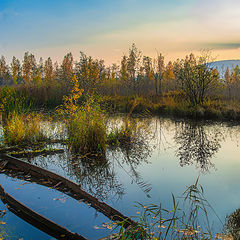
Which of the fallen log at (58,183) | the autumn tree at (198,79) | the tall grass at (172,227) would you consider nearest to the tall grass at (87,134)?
the fallen log at (58,183)

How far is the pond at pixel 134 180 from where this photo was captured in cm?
338

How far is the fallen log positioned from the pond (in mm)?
88

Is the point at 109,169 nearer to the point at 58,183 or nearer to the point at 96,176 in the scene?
the point at 96,176

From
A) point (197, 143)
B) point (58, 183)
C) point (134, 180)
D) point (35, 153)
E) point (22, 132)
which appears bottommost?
point (197, 143)

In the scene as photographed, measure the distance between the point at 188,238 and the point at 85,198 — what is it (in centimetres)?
159

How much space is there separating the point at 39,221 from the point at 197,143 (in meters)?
6.10

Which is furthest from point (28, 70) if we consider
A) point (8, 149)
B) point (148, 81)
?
point (8, 149)

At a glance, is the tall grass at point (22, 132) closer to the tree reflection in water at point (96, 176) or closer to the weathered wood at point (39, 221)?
the tree reflection in water at point (96, 176)

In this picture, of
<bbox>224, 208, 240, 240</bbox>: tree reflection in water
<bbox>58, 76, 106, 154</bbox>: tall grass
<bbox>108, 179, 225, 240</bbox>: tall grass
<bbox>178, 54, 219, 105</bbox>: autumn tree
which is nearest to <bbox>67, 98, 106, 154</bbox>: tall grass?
<bbox>58, 76, 106, 154</bbox>: tall grass

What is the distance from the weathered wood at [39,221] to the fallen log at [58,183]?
20.5 inches

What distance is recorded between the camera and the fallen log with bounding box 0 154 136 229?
10.5 feet

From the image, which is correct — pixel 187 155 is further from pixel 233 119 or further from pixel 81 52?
pixel 81 52

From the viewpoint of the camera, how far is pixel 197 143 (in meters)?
8.21

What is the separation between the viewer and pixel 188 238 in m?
2.72
